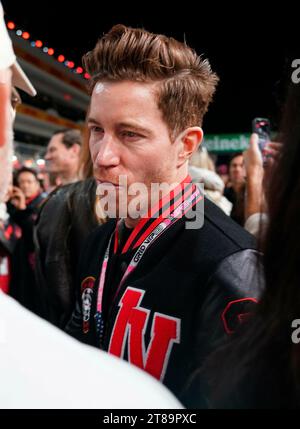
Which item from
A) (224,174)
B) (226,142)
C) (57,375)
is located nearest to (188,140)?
(57,375)

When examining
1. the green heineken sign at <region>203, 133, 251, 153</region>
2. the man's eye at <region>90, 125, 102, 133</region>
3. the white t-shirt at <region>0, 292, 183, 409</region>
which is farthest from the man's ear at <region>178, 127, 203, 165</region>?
the green heineken sign at <region>203, 133, 251, 153</region>

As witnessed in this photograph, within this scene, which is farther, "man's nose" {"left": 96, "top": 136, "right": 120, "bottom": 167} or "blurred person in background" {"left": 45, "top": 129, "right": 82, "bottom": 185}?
"blurred person in background" {"left": 45, "top": 129, "right": 82, "bottom": 185}

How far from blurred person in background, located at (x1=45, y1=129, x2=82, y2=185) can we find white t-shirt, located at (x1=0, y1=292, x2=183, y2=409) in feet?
9.44

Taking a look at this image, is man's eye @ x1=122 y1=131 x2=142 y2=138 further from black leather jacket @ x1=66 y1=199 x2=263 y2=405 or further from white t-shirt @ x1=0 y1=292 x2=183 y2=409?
white t-shirt @ x1=0 y1=292 x2=183 y2=409

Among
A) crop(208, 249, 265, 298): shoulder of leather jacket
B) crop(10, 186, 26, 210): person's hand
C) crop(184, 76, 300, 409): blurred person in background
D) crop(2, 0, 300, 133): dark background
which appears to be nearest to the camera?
crop(184, 76, 300, 409): blurred person in background

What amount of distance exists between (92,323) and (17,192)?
303 cm

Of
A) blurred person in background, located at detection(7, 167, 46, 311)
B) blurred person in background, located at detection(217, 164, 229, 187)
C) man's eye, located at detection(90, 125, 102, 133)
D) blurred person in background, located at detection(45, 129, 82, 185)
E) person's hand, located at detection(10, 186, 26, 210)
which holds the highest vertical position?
blurred person in background, located at detection(217, 164, 229, 187)

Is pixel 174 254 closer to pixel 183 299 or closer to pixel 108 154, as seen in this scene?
pixel 183 299

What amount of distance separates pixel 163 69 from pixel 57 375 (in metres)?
0.98

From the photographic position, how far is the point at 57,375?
48 centimetres

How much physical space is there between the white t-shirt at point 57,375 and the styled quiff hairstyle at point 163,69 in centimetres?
86

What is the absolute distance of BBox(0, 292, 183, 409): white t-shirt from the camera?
1.54ft

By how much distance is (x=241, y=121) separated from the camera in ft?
55.1
